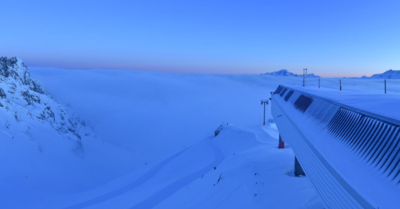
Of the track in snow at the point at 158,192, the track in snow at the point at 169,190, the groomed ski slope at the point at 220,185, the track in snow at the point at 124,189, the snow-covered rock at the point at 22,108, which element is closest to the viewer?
the groomed ski slope at the point at 220,185

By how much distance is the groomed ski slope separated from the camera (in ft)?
28.8

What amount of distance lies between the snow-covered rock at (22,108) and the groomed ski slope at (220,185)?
10863 mm

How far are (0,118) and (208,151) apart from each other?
66.9 feet

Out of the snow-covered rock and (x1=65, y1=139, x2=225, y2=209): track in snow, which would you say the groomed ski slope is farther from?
the snow-covered rock

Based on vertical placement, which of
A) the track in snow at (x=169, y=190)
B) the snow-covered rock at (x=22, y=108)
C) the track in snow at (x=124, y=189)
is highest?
the snow-covered rock at (x=22, y=108)

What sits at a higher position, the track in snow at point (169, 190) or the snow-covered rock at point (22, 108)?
the snow-covered rock at point (22, 108)

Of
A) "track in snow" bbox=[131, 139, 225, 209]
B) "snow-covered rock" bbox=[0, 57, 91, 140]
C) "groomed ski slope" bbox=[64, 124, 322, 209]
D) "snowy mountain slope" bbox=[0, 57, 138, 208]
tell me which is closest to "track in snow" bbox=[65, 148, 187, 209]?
"groomed ski slope" bbox=[64, 124, 322, 209]

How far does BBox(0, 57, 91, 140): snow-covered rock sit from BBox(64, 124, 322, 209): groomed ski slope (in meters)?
10.9

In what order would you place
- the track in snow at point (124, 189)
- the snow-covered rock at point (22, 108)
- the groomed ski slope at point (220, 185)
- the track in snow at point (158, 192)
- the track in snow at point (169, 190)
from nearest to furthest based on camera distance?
the groomed ski slope at point (220, 185) < the track in snow at point (169, 190) < the track in snow at point (158, 192) < the track in snow at point (124, 189) < the snow-covered rock at point (22, 108)

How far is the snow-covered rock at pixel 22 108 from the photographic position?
74.9 feet

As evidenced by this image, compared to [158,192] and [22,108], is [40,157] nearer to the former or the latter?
[22,108]

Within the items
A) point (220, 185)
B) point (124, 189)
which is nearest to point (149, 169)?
point (124, 189)

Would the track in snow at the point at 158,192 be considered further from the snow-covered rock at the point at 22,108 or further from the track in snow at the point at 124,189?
the snow-covered rock at the point at 22,108

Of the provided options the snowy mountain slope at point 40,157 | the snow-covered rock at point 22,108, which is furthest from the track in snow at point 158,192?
the snow-covered rock at point 22,108
